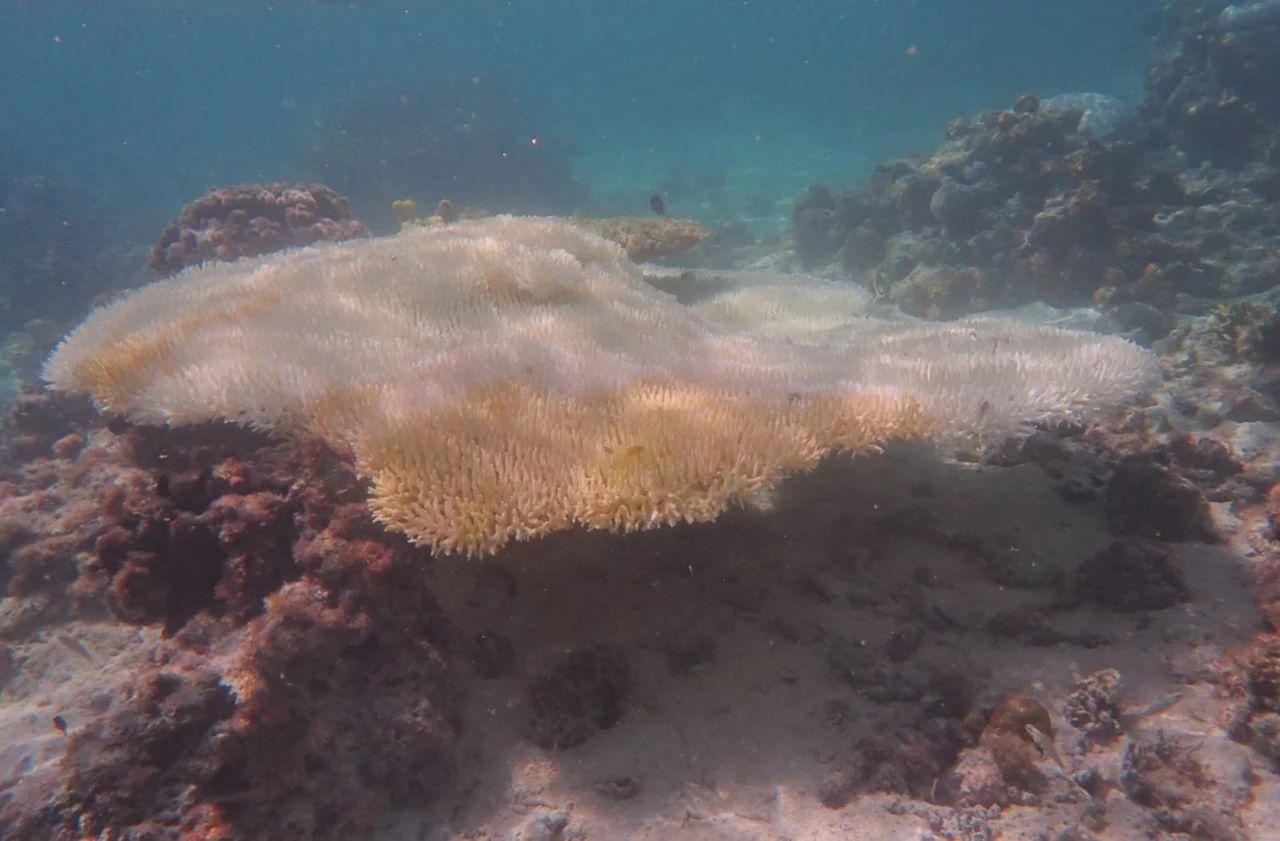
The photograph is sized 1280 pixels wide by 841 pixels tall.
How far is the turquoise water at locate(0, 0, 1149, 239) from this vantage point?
39188 mm

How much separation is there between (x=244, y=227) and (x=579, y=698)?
33.5 ft

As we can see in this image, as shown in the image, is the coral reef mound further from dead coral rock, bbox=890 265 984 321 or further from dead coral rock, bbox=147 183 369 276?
dead coral rock, bbox=890 265 984 321

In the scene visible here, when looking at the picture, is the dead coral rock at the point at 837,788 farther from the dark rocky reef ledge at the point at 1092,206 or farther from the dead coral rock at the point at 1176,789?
the dark rocky reef ledge at the point at 1092,206

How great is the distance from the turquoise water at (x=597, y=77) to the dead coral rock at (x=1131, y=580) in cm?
2202

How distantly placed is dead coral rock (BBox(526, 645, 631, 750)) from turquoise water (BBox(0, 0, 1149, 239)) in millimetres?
23151

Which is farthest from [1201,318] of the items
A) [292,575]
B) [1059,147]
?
[292,575]

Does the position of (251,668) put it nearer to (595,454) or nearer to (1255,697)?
(595,454)

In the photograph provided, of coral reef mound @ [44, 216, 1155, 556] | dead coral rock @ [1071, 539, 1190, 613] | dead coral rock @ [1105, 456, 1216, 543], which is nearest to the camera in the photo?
coral reef mound @ [44, 216, 1155, 556]

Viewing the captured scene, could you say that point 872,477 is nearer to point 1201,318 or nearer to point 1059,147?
point 1201,318

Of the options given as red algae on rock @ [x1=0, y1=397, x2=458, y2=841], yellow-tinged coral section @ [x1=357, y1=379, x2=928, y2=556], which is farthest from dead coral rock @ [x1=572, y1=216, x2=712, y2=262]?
red algae on rock @ [x1=0, y1=397, x2=458, y2=841]

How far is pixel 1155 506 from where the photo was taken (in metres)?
4.54

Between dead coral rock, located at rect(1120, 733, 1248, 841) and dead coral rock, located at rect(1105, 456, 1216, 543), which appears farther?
dead coral rock, located at rect(1105, 456, 1216, 543)

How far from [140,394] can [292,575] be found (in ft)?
4.69

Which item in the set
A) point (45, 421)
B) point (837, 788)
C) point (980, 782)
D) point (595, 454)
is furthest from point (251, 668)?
point (45, 421)
